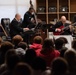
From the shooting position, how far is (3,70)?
3305mm

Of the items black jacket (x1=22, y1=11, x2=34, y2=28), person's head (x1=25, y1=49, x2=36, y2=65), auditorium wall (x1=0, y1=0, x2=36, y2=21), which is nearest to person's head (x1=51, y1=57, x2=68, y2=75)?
person's head (x1=25, y1=49, x2=36, y2=65)

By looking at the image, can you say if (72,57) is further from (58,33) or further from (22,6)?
(22,6)

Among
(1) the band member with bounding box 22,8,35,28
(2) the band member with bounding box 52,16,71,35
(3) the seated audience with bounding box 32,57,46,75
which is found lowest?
(2) the band member with bounding box 52,16,71,35

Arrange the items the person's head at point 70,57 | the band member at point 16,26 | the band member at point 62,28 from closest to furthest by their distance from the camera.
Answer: the person's head at point 70,57 → the band member at point 16,26 → the band member at point 62,28

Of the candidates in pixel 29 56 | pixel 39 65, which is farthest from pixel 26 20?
pixel 39 65

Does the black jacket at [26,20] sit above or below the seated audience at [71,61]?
below

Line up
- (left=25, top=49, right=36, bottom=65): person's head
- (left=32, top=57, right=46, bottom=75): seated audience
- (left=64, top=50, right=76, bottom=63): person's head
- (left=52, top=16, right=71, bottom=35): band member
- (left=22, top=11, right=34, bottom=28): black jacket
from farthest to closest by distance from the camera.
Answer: (left=22, top=11, right=34, bottom=28): black jacket → (left=52, top=16, right=71, bottom=35): band member → (left=25, top=49, right=36, bottom=65): person's head → (left=64, top=50, right=76, bottom=63): person's head → (left=32, top=57, right=46, bottom=75): seated audience

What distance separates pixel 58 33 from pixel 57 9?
2823mm

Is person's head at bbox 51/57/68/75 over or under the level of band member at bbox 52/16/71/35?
over

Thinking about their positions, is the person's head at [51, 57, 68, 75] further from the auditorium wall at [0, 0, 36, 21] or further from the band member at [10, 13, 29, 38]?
the auditorium wall at [0, 0, 36, 21]

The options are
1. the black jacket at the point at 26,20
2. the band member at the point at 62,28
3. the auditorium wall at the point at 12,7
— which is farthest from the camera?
the auditorium wall at the point at 12,7

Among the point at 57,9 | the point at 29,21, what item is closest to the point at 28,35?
the point at 29,21

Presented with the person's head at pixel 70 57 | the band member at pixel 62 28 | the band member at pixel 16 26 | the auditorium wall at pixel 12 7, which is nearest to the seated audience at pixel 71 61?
the person's head at pixel 70 57

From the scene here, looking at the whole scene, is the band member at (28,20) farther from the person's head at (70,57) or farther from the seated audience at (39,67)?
the seated audience at (39,67)
